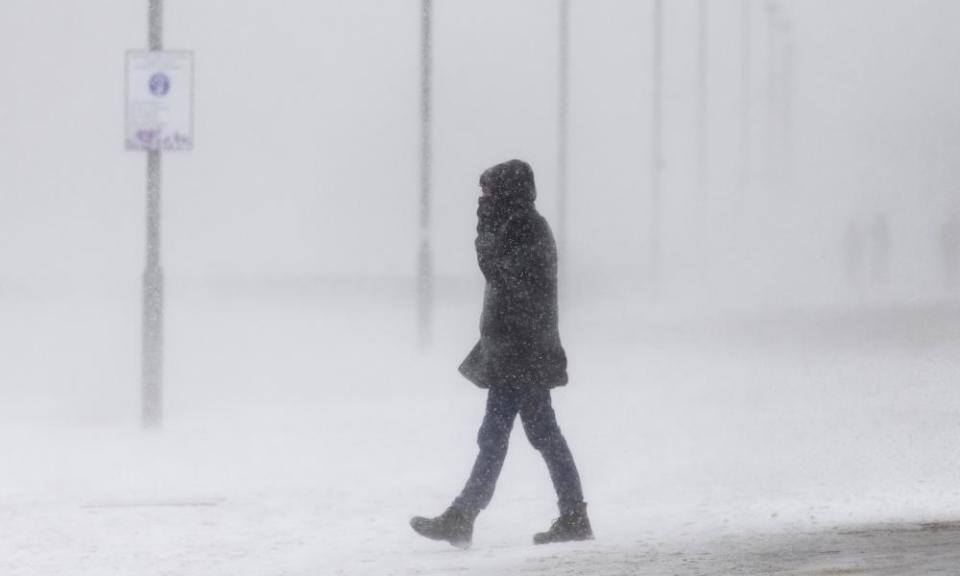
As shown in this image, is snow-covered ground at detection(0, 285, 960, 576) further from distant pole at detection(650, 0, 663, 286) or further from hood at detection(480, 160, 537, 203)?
distant pole at detection(650, 0, 663, 286)

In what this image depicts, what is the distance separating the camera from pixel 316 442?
1230 cm

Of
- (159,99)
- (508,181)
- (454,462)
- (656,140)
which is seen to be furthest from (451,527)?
(656,140)

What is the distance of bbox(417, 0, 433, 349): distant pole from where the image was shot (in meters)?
18.1

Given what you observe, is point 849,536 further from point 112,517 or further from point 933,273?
point 933,273

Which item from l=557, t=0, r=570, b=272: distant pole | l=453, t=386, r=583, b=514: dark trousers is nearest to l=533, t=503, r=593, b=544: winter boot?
l=453, t=386, r=583, b=514: dark trousers

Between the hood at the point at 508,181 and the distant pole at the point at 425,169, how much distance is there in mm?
10256

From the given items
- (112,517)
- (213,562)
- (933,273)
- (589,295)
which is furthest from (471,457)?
(933,273)

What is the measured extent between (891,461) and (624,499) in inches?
84.4

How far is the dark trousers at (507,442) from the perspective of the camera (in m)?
7.99

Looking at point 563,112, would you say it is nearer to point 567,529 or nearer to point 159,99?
point 159,99

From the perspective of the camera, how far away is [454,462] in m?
11.4

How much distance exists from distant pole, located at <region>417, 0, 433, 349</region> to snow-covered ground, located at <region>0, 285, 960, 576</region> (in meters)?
0.58

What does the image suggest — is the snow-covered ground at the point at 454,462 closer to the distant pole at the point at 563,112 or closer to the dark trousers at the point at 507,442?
the dark trousers at the point at 507,442

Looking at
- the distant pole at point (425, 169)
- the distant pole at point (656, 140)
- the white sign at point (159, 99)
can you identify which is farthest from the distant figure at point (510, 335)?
the distant pole at point (656, 140)
